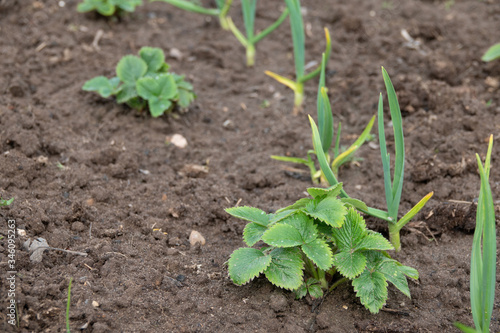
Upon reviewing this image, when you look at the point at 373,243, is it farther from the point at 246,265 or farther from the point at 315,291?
the point at 246,265

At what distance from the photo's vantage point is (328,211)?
1527mm

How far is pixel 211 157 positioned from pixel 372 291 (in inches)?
45.9

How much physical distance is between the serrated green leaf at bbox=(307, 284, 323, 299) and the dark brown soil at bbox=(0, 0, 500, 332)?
57 mm

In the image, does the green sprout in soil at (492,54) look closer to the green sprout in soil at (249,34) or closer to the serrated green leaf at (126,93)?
the green sprout in soil at (249,34)

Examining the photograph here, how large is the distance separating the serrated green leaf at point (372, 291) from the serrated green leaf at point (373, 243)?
0.31 feet

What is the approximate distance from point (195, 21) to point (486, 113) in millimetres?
2022

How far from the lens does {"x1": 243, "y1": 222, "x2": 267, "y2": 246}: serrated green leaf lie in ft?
5.07

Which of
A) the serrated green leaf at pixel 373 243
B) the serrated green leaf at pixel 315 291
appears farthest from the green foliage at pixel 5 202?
the serrated green leaf at pixel 373 243

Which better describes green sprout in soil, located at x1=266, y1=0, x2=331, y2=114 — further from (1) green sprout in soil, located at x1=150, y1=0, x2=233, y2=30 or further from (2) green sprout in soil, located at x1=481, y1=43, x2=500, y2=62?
(2) green sprout in soil, located at x1=481, y1=43, x2=500, y2=62

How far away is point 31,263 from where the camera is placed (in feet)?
5.28

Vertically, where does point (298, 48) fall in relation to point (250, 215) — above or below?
above

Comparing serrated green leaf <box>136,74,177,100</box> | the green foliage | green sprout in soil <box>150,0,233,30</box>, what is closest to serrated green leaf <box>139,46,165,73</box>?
serrated green leaf <box>136,74,177,100</box>

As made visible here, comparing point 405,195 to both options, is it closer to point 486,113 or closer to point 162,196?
point 486,113

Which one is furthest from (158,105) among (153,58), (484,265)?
(484,265)
